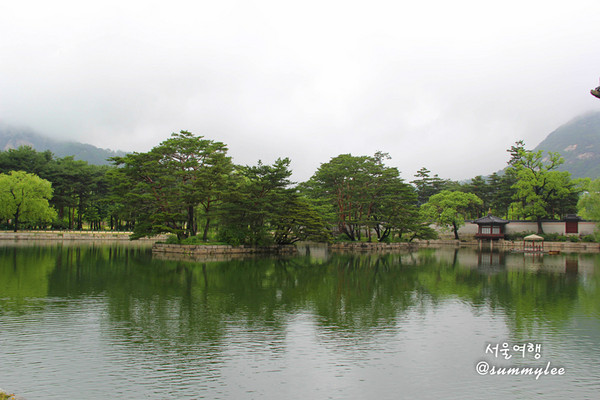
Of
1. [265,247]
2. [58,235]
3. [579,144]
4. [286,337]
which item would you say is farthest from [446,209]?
[579,144]

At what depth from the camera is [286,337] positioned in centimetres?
1070

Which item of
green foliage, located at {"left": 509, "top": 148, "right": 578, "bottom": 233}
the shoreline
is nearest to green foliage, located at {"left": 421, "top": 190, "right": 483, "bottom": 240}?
the shoreline

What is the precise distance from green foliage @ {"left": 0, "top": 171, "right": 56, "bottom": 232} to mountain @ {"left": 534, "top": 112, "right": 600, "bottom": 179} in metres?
138

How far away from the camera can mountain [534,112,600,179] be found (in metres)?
137

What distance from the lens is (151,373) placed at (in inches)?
317

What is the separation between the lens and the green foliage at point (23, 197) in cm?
4931

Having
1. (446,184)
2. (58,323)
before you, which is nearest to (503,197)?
(446,184)

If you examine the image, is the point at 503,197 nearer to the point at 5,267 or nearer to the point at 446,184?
the point at 446,184

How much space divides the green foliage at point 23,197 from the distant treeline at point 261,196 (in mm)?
296

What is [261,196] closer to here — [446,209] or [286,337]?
[286,337]

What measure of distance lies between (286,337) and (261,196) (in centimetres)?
2679

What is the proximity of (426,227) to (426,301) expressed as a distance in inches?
1454

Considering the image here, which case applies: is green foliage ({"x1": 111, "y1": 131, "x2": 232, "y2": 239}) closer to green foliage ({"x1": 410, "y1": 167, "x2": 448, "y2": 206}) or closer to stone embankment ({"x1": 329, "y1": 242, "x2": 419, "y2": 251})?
stone embankment ({"x1": 329, "y1": 242, "x2": 419, "y2": 251})

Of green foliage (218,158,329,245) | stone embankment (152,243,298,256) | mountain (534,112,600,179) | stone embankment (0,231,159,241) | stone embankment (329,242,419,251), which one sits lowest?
stone embankment (329,242,419,251)
